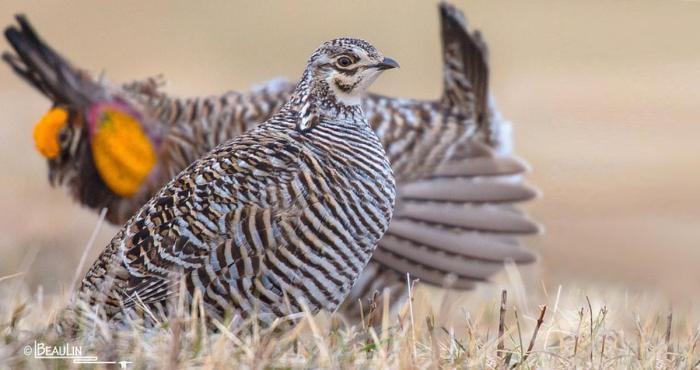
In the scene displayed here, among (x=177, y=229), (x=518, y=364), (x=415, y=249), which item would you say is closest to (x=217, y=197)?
(x=177, y=229)

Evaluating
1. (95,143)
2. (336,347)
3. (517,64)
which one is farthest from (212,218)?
(517,64)

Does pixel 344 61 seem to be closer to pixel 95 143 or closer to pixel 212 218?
pixel 212 218

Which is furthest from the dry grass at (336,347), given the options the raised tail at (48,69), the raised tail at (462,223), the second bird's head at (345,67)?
the raised tail at (48,69)

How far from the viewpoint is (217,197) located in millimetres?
3393

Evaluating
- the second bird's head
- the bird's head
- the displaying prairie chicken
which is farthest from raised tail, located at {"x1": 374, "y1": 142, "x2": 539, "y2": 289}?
the second bird's head

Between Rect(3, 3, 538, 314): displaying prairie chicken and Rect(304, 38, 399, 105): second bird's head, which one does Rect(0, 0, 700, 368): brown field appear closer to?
Rect(3, 3, 538, 314): displaying prairie chicken

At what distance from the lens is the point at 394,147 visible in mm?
6117

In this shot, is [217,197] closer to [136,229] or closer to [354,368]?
[136,229]

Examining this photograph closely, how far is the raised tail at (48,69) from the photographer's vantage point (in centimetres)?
643

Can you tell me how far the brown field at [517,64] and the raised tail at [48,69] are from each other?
2.74 m

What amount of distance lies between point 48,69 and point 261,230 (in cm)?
354

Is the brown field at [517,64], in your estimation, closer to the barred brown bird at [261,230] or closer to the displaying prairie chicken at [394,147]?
the displaying prairie chicken at [394,147]

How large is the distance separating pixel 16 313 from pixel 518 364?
1.40 meters

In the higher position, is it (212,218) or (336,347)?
(212,218)
